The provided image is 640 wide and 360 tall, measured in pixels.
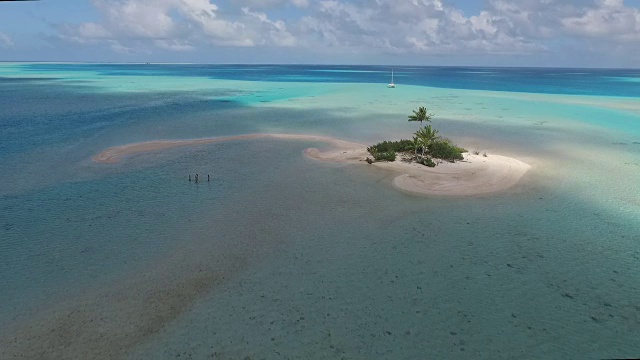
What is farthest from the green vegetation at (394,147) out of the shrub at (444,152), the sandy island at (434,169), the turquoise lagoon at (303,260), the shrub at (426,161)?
the turquoise lagoon at (303,260)

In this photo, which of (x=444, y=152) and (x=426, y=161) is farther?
(x=444, y=152)

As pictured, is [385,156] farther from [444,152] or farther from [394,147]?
[444,152]

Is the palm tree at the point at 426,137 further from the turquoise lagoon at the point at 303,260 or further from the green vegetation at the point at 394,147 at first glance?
the turquoise lagoon at the point at 303,260

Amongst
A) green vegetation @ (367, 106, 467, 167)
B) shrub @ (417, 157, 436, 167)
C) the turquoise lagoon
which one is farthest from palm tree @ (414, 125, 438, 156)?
the turquoise lagoon

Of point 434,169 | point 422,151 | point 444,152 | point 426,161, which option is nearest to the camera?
point 434,169

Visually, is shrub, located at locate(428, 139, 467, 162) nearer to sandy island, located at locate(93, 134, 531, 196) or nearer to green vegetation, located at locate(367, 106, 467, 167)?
green vegetation, located at locate(367, 106, 467, 167)

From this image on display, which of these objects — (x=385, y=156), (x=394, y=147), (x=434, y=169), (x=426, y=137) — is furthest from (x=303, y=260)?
(x=394, y=147)
